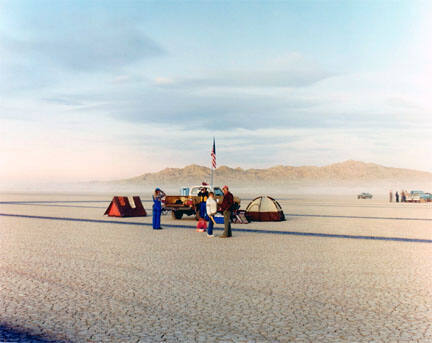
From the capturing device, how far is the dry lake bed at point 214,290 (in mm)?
Answer: 5586

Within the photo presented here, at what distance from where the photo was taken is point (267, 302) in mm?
6902

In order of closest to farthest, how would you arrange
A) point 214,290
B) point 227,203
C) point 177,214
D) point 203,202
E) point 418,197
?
point 214,290 < point 227,203 < point 203,202 < point 177,214 < point 418,197

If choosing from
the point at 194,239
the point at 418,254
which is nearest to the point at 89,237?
the point at 194,239

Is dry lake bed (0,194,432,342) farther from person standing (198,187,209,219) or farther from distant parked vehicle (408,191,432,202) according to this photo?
distant parked vehicle (408,191,432,202)

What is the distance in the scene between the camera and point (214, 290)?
7668 mm

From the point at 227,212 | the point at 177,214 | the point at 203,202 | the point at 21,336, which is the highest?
the point at 203,202

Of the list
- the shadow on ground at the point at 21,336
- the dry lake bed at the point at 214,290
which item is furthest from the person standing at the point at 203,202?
the shadow on ground at the point at 21,336

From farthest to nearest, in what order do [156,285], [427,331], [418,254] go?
1. [418,254]
2. [156,285]
3. [427,331]

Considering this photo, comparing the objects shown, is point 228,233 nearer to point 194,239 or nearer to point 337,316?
point 194,239

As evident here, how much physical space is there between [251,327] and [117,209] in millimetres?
19966

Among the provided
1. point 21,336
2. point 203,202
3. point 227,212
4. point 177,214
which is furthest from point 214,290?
point 177,214

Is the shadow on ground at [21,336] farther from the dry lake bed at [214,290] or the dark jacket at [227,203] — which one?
the dark jacket at [227,203]

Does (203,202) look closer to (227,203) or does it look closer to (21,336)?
(227,203)

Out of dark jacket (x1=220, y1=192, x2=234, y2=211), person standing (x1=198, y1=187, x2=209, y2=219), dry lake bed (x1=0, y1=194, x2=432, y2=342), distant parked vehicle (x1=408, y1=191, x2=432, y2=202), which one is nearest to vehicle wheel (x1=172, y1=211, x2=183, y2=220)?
person standing (x1=198, y1=187, x2=209, y2=219)
